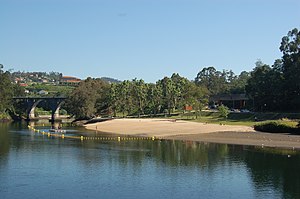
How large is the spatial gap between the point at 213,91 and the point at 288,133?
117 m

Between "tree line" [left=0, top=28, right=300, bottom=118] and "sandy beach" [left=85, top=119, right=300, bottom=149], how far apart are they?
1087 inches

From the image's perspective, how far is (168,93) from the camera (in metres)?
149

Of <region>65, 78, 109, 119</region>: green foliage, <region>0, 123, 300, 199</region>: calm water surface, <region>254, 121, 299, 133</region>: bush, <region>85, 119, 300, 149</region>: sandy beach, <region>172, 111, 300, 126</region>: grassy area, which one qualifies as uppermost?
<region>65, 78, 109, 119</region>: green foliage

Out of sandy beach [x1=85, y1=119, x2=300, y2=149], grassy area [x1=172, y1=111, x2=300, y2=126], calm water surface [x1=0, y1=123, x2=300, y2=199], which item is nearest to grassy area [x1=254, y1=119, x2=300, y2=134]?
sandy beach [x1=85, y1=119, x2=300, y2=149]

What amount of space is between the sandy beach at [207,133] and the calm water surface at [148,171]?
614 cm

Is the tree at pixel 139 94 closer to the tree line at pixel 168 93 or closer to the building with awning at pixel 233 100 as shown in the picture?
the tree line at pixel 168 93

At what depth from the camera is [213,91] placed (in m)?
199

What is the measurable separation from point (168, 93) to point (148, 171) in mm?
100589

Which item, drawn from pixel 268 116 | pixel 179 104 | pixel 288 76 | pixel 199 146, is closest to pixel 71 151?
pixel 199 146

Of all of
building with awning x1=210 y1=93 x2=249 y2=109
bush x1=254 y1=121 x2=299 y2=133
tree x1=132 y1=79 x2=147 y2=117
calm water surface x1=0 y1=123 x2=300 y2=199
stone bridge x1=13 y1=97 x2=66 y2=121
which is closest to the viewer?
calm water surface x1=0 y1=123 x2=300 y2=199

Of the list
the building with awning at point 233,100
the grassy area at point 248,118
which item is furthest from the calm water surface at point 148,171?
the building with awning at point 233,100

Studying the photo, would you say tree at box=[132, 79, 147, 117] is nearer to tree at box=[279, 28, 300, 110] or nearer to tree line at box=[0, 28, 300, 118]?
tree line at box=[0, 28, 300, 118]

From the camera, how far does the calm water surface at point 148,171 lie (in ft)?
128

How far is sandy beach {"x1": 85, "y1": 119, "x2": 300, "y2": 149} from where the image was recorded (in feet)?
243
